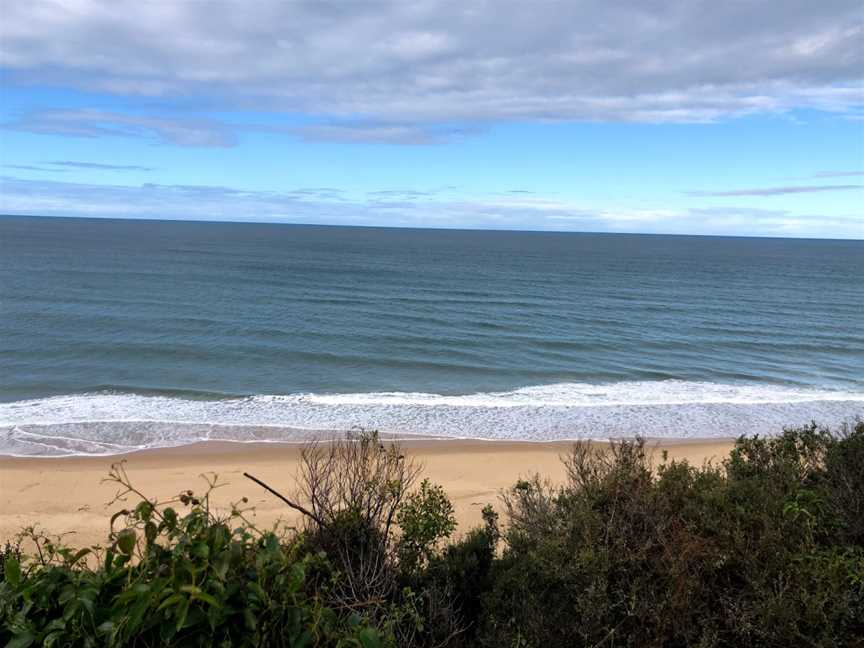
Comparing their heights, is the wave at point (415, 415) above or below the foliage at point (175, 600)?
below

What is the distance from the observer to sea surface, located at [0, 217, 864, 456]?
18359mm

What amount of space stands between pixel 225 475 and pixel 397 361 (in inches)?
475

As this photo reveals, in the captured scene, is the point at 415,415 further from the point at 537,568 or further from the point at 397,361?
the point at 537,568

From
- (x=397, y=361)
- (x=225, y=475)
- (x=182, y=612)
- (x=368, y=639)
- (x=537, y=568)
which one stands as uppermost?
(x=182, y=612)

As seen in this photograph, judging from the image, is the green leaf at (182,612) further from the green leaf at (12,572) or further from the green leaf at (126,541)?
the green leaf at (12,572)

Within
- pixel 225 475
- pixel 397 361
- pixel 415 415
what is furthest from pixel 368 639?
pixel 397 361

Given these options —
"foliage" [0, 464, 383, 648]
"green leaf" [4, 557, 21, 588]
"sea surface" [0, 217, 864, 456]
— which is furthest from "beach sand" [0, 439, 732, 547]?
"green leaf" [4, 557, 21, 588]

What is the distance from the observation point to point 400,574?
18.6ft

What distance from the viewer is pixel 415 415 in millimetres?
19062

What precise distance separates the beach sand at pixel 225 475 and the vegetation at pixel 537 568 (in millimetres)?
4707

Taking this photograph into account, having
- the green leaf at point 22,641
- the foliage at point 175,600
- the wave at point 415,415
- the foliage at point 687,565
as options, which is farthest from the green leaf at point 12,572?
the wave at point 415,415

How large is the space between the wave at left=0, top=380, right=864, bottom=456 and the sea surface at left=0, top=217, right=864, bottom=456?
3.3 inches

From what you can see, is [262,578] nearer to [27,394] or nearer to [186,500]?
[186,500]

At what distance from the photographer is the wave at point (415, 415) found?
55.2ft
